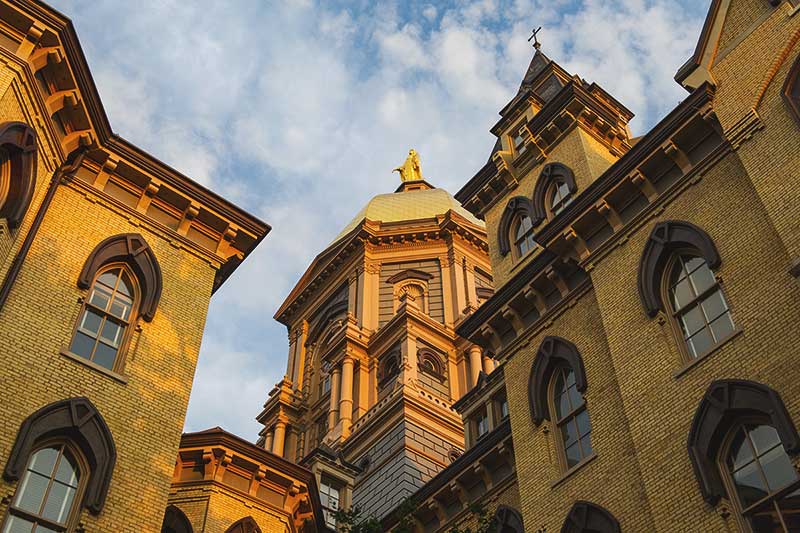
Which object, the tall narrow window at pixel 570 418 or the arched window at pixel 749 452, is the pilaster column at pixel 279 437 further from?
the arched window at pixel 749 452

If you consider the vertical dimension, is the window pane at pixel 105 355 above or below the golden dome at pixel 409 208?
below

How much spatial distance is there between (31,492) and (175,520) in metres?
5.47

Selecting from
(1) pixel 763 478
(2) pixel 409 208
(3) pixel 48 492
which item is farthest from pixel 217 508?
(2) pixel 409 208

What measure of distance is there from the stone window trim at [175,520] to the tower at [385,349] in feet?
62.2

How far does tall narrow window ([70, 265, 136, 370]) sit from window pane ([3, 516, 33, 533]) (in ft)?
11.8

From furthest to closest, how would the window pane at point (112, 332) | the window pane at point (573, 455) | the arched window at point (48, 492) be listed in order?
1. the window pane at point (573, 455)
2. the window pane at point (112, 332)
3. the arched window at point (48, 492)

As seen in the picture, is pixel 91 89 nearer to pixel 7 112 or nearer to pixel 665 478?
pixel 7 112

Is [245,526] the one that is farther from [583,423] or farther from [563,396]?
[583,423]

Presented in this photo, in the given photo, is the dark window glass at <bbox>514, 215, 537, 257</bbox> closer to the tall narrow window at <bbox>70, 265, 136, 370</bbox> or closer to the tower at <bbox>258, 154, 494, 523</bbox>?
the tall narrow window at <bbox>70, 265, 136, 370</bbox>

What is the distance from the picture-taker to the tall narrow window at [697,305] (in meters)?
17.3

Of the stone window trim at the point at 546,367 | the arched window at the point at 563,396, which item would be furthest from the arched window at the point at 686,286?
the arched window at the point at 563,396

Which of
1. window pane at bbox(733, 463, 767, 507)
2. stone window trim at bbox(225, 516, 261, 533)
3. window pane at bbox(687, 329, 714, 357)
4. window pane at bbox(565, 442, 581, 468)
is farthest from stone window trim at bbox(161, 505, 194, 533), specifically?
window pane at bbox(733, 463, 767, 507)

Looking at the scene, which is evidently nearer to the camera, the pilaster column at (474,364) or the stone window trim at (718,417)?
the stone window trim at (718,417)

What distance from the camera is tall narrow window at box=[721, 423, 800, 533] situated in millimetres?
14273
